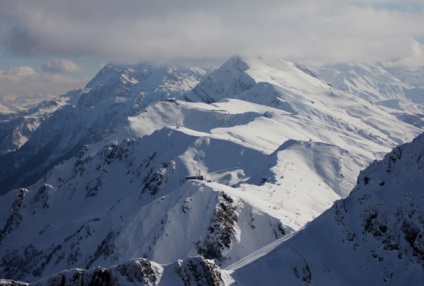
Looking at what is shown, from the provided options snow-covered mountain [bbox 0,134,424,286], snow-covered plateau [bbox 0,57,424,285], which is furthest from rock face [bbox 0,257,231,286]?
snow-covered plateau [bbox 0,57,424,285]

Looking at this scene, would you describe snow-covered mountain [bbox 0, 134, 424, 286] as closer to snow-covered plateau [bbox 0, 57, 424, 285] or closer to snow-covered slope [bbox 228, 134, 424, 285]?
snow-covered slope [bbox 228, 134, 424, 285]

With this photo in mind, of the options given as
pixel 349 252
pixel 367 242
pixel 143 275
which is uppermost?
pixel 143 275

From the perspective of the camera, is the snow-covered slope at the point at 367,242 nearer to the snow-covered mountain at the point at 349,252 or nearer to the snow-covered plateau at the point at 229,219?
the snow-covered mountain at the point at 349,252

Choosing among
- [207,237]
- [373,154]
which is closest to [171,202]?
[207,237]

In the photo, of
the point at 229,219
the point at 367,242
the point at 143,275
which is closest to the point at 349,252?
the point at 367,242

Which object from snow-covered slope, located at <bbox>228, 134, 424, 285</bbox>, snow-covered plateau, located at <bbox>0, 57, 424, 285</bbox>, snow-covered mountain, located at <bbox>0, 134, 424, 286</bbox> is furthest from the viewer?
snow-covered plateau, located at <bbox>0, 57, 424, 285</bbox>

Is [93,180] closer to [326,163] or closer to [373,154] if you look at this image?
[326,163]

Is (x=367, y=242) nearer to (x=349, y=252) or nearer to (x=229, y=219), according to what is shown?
(x=349, y=252)

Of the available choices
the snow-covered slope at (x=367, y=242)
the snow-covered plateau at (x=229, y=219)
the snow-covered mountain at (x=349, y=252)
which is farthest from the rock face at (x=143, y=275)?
the snow-covered slope at (x=367, y=242)
